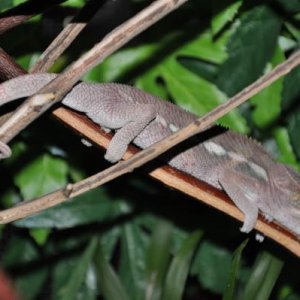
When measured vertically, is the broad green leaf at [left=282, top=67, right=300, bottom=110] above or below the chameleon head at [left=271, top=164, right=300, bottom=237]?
above

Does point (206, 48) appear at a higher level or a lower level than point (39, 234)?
higher

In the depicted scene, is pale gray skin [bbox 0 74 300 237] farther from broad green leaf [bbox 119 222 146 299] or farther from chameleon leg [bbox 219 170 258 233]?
broad green leaf [bbox 119 222 146 299]

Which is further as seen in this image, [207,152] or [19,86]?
[207,152]

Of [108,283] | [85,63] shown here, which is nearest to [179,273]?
[108,283]

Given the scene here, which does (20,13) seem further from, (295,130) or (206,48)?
(295,130)

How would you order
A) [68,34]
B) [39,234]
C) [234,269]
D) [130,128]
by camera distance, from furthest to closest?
1. [39,234]
2. [130,128]
3. [234,269]
4. [68,34]

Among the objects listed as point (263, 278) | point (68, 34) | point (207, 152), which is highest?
point (68, 34)

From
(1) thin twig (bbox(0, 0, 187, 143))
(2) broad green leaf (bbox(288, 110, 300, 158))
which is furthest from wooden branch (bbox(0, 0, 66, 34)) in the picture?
(2) broad green leaf (bbox(288, 110, 300, 158))

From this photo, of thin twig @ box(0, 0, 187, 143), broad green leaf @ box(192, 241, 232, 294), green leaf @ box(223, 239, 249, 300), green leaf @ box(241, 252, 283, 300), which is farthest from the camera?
broad green leaf @ box(192, 241, 232, 294)

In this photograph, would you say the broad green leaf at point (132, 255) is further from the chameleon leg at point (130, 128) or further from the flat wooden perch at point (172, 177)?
the flat wooden perch at point (172, 177)
